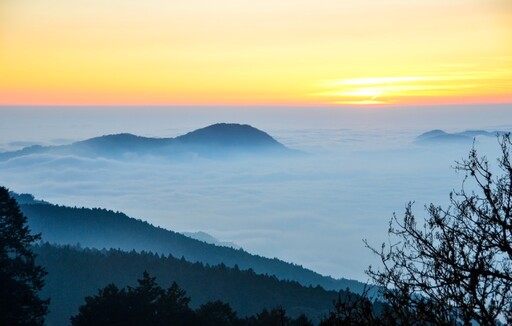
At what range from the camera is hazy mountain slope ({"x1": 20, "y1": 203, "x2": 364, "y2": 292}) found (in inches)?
3836

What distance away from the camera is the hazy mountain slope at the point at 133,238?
320 feet

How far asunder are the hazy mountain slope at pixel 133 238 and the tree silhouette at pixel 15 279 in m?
71.3

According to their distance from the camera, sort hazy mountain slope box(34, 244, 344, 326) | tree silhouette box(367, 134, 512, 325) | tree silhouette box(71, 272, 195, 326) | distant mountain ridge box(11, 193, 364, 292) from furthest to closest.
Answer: distant mountain ridge box(11, 193, 364, 292) < hazy mountain slope box(34, 244, 344, 326) < tree silhouette box(71, 272, 195, 326) < tree silhouette box(367, 134, 512, 325)

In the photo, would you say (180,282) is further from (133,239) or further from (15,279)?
(133,239)

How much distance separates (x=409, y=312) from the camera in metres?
6.96

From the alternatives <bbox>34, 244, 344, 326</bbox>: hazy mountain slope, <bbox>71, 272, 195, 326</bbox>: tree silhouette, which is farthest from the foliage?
<bbox>34, 244, 344, 326</bbox>: hazy mountain slope

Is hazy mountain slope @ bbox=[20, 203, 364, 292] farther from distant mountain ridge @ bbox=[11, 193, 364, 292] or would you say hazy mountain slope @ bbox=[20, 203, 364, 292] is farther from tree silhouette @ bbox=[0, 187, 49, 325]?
tree silhouette @ bbox=[0, 187, 49, 325]

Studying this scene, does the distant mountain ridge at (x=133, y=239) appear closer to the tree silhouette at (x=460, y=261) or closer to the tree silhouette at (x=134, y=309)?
the tree silhouette at (x=134, y=309)

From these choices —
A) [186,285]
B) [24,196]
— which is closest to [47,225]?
[24,196]

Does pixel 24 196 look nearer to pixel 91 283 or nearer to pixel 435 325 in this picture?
pixel 91 283

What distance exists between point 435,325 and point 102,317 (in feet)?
65.8

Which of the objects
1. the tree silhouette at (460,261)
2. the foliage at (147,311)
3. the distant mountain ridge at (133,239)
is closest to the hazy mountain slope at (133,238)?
the distant mountain ridge at (133,239)

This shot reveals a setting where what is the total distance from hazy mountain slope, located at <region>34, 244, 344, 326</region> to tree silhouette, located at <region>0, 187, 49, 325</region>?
107 feet

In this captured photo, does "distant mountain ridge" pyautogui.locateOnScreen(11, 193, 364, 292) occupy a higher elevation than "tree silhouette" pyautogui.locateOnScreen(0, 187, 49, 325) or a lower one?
lower
